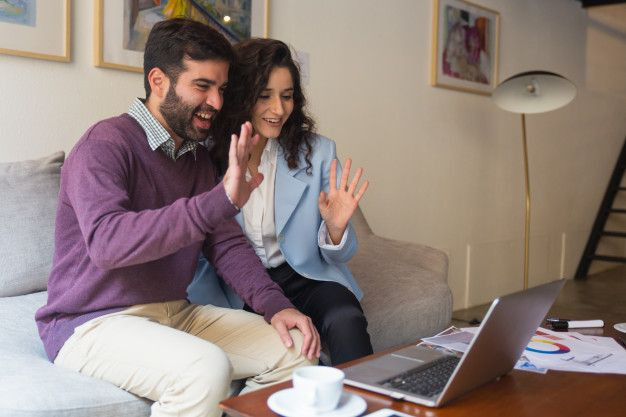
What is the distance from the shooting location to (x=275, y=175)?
2.11m

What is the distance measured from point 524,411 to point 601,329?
2.46 feet

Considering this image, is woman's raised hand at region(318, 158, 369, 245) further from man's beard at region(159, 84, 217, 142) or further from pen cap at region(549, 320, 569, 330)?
pen cap at region(549, 320, 569, 330)

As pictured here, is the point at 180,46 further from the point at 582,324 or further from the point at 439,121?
the point at 439,121

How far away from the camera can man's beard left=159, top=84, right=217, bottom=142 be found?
5.34ft

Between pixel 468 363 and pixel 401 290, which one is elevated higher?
pixel 468 363

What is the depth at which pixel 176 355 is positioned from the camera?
1368 millimetres

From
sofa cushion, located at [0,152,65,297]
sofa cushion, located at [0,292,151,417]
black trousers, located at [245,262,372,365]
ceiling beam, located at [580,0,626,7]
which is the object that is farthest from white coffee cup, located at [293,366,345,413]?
ceiling beam, located at [580,0,626,7]

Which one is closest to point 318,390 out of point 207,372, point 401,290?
point 207,372

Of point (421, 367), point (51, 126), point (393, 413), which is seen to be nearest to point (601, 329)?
point (421, 367)

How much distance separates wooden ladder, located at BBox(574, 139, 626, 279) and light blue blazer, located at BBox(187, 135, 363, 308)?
4.21m

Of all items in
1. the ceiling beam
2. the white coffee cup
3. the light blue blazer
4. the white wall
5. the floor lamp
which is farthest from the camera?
the ceiling beam

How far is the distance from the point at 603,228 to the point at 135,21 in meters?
4.70

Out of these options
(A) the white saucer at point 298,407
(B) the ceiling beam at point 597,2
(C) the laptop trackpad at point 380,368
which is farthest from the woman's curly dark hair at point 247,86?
(B) the ceiling beam at point 597,2

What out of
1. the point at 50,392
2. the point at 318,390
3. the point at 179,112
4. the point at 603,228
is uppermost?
the point at 179,112
